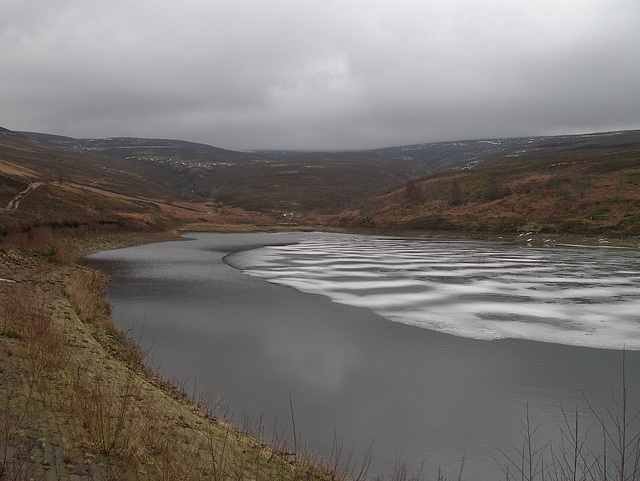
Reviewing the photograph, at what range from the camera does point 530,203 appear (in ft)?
218

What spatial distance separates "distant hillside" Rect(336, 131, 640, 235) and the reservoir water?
31.4 metres

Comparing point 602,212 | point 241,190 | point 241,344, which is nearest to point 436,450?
point 241,344

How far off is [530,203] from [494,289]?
5166cm

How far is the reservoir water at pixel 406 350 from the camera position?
A: 324 inches

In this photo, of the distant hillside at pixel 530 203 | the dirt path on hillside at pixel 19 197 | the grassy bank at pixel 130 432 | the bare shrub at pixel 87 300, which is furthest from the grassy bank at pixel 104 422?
the distant hillside at pixel 530 203

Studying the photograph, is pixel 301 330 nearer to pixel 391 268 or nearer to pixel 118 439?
pixel 118 439

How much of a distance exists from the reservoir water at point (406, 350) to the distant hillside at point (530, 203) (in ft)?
103

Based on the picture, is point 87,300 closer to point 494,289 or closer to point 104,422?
point 104,422

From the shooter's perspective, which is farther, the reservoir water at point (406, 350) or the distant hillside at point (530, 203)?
the distant hillside at point (530, 203)

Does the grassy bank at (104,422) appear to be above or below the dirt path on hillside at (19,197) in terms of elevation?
below

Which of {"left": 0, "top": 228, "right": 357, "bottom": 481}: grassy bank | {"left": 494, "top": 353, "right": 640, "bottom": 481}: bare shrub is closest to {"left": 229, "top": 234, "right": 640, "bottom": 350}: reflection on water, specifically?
{"left": 494, "top": 353, "right": 640, "bottom": 481}: bare shrub

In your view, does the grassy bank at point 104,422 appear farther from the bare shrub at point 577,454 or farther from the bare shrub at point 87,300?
the bare shrub at point 577,454

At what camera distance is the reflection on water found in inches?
575

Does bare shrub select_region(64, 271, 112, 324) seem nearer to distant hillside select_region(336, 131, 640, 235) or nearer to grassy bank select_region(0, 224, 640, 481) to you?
grassy bank select_region(0, 224, 640, 481)
